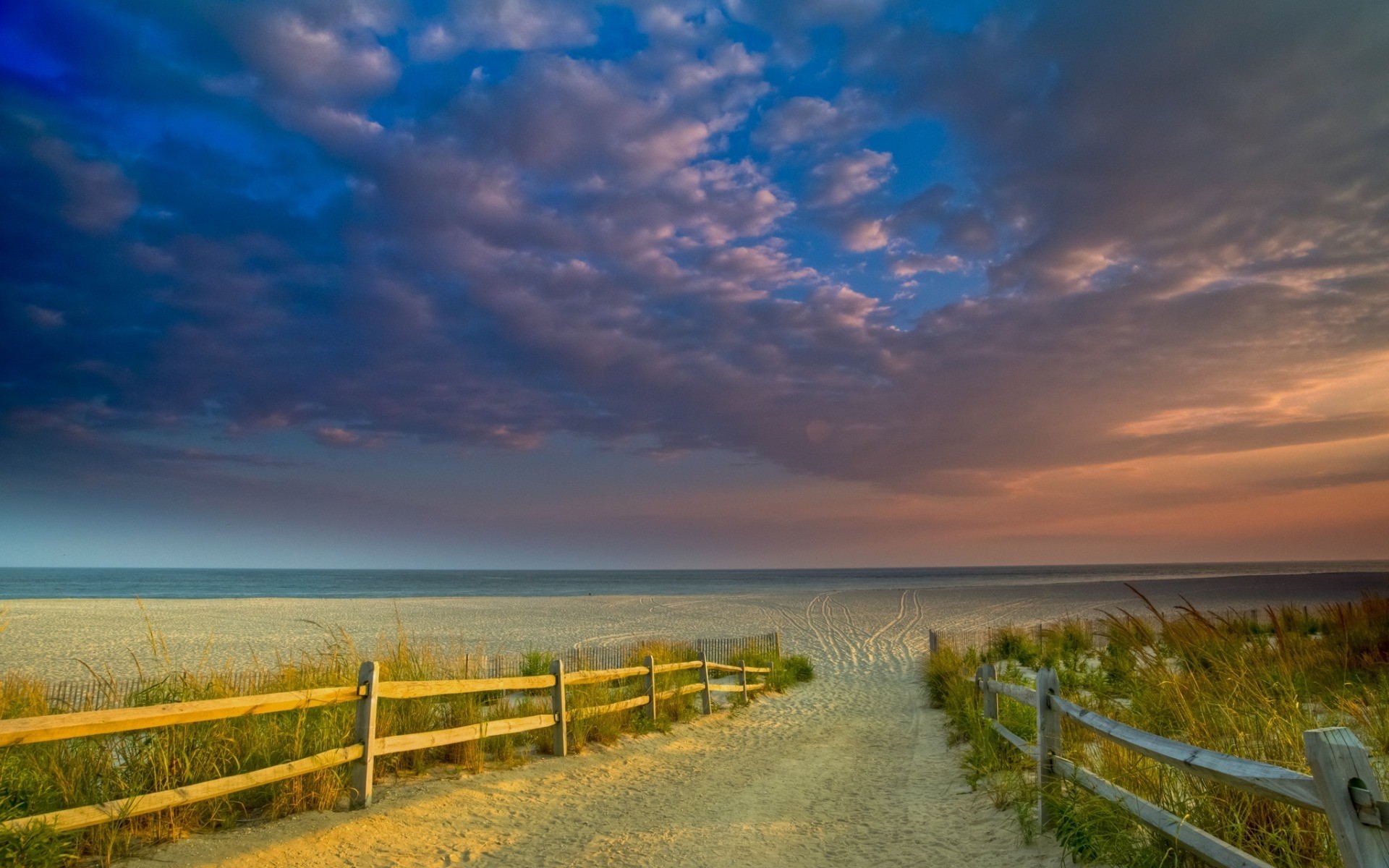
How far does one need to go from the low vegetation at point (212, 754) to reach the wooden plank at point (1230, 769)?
6413mm

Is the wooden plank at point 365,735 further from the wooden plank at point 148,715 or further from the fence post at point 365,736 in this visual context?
the wooden plank at point 148,715

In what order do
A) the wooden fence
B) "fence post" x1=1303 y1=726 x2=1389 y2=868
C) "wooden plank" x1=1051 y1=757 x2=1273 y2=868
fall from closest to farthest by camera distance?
"fence post" x1=1303 y1=726 x2=1389 y2=868 < "wooden plank" x1=1051 y1=757 x2=1273 y2=868 < the wooden fence

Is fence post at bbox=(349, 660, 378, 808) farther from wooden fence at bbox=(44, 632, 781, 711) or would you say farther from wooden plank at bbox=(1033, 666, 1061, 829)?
wooden plank at bbox=(1033, 666, 1061, 829)

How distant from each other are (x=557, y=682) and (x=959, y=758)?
524 cm

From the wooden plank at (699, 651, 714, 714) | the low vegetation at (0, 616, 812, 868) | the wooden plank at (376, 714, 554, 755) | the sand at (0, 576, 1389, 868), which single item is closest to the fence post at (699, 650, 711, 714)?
the wooden plank at (699, 651, 714, 714)

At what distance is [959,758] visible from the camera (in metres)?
9.77

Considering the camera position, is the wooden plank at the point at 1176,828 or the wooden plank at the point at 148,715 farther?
the wooden plank at the point at 148,715

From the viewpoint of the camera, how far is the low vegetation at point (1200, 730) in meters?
4.34

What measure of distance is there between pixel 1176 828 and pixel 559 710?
7012mm

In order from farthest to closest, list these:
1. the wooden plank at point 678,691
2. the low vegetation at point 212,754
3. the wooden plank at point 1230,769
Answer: the wooden plank at point 678,691, the low vegetation at point 212,754, the wooden plank at point 1230,769

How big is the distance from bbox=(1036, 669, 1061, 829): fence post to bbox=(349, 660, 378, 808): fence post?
582cm

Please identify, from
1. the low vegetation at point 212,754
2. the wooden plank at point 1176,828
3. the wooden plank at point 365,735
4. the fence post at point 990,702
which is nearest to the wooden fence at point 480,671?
the low vegetation at point 212,754

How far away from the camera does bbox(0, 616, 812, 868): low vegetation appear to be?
5.31 meters

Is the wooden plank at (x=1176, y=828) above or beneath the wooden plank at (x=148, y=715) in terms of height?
beneath
